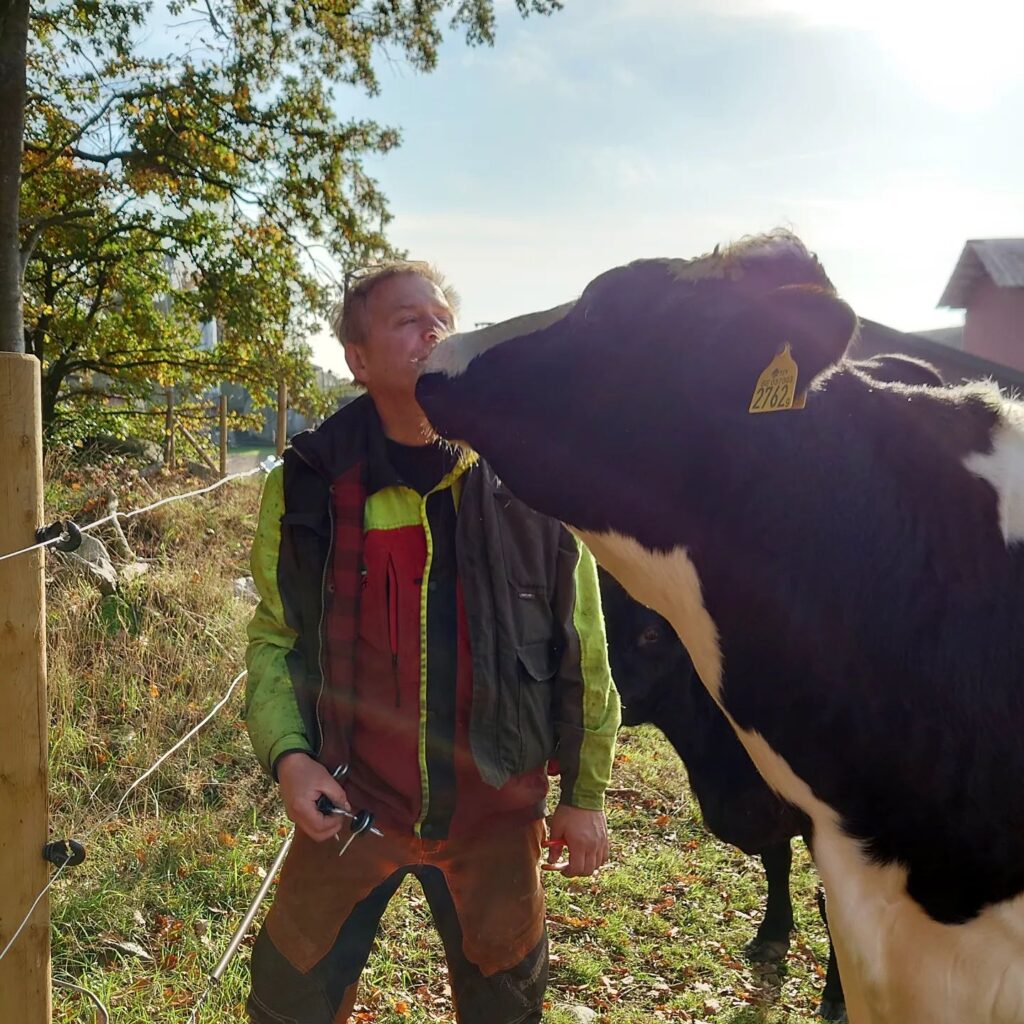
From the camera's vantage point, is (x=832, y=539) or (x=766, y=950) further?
(x=766, y=950)

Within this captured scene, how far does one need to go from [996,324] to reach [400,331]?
17.8 meters

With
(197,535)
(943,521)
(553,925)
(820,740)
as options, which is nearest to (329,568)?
(820,740)

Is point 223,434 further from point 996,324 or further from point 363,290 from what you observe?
point 996,324

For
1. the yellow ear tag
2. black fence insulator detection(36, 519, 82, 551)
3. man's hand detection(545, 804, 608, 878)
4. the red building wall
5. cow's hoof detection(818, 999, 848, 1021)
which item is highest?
the red building wall

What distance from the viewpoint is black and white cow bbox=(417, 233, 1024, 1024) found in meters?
1.38

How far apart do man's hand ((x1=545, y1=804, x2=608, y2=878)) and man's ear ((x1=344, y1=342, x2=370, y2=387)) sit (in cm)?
113

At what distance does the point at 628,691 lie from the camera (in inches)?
157

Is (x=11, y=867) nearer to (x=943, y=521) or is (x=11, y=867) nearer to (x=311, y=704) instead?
(x=311, y=704)

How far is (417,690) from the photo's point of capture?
197cm

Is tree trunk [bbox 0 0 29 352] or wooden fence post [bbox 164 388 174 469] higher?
tree trunk [bbox 0 0 29 352]

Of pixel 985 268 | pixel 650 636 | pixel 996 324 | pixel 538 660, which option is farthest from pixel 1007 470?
pixel 996 324

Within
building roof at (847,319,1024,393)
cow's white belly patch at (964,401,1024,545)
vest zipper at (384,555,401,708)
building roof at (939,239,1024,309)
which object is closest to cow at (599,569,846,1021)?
vest zipper at (384,555,401,708)

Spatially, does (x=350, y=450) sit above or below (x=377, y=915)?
above

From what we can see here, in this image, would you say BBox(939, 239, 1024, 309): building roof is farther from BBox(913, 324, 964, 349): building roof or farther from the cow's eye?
the cow's eye
